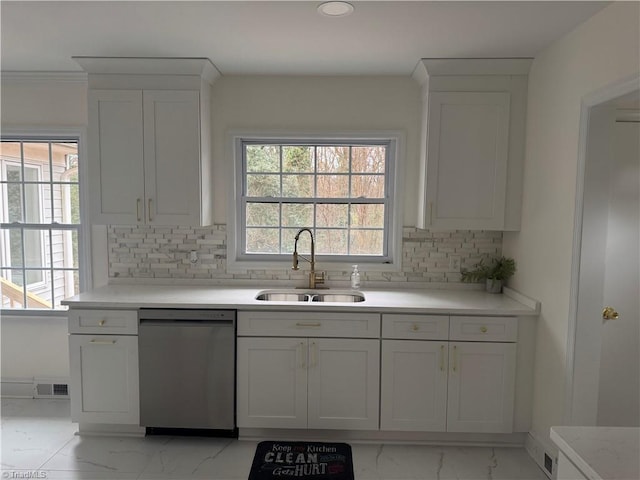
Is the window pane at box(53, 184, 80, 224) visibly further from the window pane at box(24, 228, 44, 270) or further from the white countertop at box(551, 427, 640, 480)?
the white countertop at box(551, 427, 640, 480)

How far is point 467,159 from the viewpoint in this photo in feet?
9.40

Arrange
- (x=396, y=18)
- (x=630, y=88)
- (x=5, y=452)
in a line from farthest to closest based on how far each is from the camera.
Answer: (x=5, y=452)
(x=396, y=18)
(x=630, y=88)

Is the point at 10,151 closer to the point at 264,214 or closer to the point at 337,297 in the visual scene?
the point at 264,214

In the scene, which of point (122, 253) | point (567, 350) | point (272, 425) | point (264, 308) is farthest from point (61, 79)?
point (567, 350)

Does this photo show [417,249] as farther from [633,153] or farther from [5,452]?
[5,452]

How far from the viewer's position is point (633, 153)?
241 centimetres

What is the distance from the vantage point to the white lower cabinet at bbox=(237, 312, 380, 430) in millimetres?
2691

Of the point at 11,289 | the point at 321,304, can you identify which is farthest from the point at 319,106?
the point at 11,289

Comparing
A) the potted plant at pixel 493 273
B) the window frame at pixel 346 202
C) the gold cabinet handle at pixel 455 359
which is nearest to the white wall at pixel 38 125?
the window frame at pixel 346 202

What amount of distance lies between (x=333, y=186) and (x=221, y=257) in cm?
103

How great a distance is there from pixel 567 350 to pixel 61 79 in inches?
151

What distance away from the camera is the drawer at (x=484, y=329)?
2.64 metres

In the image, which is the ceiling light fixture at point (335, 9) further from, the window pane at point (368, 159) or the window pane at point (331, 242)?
the window pane at point (331, 242)

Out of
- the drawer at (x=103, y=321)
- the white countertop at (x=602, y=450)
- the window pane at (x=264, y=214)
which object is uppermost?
the window pane at (x=264, y=214)
